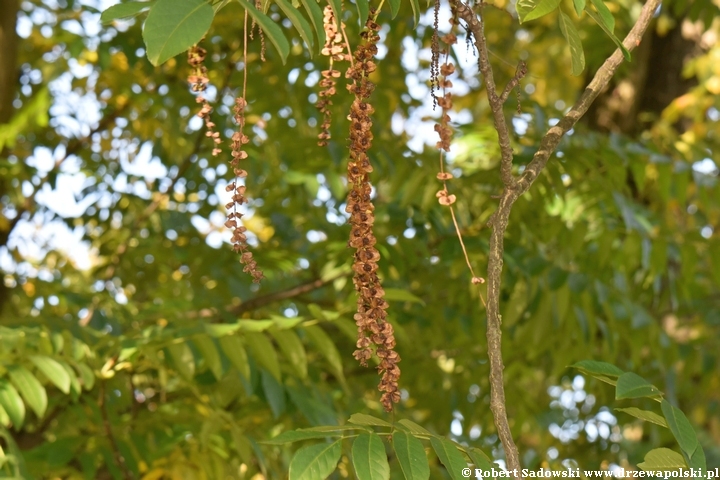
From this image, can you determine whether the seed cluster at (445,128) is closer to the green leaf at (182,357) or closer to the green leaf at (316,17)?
the green leaf at (316,17)

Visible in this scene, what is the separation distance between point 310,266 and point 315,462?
152cm

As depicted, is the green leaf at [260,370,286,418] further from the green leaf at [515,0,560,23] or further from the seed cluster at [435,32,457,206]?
the green leaf at [515,0,560,23]

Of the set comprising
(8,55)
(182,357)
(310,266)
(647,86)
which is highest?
(647,86)

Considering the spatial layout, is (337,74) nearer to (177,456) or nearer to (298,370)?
(298,370)

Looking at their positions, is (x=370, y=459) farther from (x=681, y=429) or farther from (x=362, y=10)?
(x=362, y=10)

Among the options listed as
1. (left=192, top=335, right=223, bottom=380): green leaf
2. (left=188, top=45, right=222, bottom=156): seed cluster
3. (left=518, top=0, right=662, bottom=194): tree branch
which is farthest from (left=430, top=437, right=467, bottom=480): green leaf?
(left=192, top=335, right=223, bottom=380): green leaf

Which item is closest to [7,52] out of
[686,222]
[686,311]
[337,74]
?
[337,74]

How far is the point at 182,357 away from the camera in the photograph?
160 centimetres

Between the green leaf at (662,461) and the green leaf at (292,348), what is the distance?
776 mm

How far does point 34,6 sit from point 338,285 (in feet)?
7.22

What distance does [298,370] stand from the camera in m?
1.69

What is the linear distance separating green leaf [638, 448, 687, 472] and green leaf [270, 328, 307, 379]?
78 cm

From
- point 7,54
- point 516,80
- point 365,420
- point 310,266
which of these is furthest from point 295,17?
point 7,54

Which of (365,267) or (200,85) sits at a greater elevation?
(200,85)
